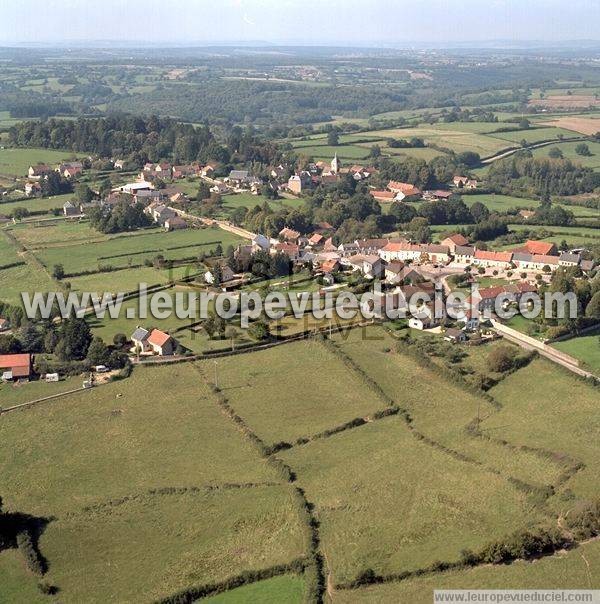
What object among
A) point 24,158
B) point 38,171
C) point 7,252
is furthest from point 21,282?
point 24,158

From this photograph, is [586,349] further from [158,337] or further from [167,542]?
[167,542]

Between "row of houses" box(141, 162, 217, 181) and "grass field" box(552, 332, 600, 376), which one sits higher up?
"row of houses" box(141, 162, 217, 181)

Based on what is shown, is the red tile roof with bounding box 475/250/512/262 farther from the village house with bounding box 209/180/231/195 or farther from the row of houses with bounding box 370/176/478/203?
the village house with bounding box 209/180/231/195

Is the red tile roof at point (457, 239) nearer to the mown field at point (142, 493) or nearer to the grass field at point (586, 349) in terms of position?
the grass field at point (586, 349)

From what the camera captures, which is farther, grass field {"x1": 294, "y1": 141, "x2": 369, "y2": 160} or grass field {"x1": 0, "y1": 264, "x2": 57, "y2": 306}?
grass field {"x1": 294, "y1": 141, "x2": 369, "y2": 160}

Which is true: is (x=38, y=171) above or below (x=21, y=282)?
above

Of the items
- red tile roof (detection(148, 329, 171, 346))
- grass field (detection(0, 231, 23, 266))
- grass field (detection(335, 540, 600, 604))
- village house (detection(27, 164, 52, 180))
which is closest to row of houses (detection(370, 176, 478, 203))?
village house (detection(27, 164, 52, 180))

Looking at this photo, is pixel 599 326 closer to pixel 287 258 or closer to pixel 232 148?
pixel 287 258
